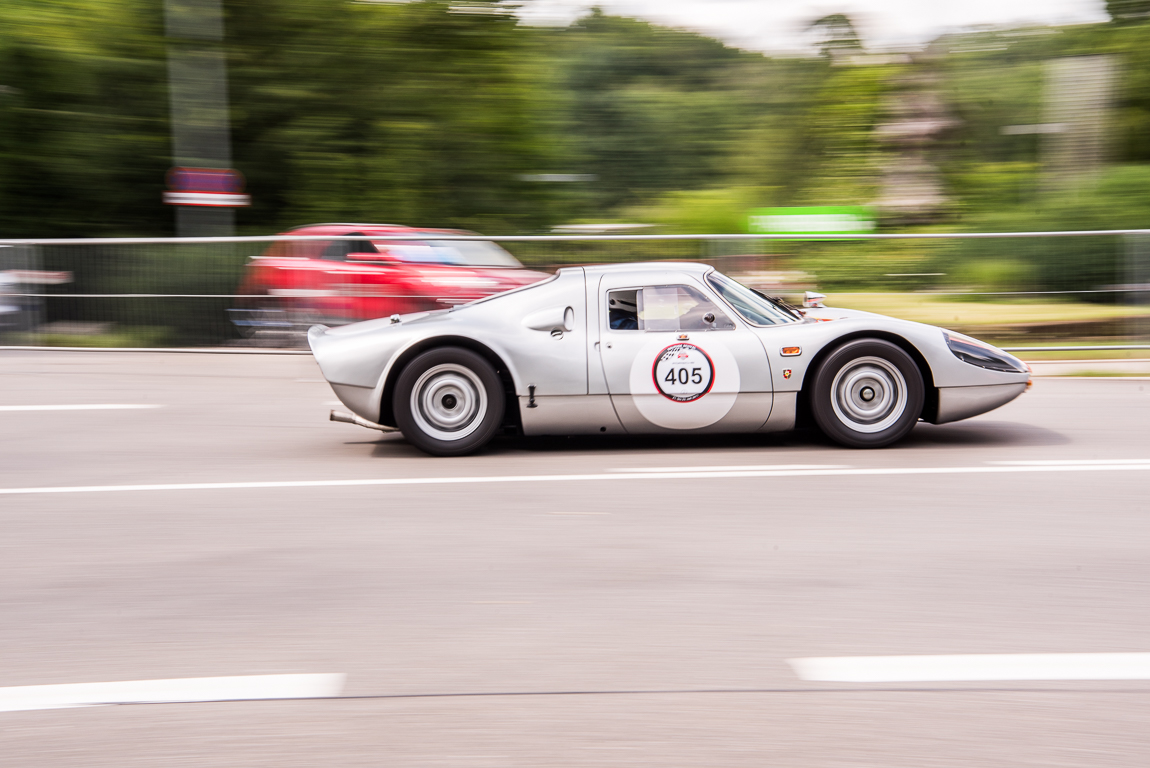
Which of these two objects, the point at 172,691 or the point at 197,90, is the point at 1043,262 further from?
the point at 197,90

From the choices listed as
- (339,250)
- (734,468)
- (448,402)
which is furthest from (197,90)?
(734,468)

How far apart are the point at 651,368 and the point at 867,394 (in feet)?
4.43

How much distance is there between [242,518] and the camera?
5078mm

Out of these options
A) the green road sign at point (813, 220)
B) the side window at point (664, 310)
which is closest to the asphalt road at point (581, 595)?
the side window at point (664, 310)

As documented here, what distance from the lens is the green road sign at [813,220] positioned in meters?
18.3

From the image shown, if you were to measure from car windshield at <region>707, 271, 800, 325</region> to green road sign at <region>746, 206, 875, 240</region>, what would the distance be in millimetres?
11728

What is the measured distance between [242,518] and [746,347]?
3.00 m

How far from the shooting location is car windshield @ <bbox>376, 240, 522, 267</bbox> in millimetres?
11406

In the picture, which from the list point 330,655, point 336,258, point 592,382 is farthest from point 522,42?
point 330,655

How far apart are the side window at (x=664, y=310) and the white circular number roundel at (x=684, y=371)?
16 cm

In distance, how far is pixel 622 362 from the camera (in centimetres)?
611

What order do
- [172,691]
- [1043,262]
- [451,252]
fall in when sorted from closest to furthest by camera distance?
[172,691]
[1043,262]
[451,252]

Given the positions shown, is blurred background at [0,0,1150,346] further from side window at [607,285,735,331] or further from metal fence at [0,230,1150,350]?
side window at [607,285,735,331]

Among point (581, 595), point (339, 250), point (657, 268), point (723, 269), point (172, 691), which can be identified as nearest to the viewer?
point (172, 691)
